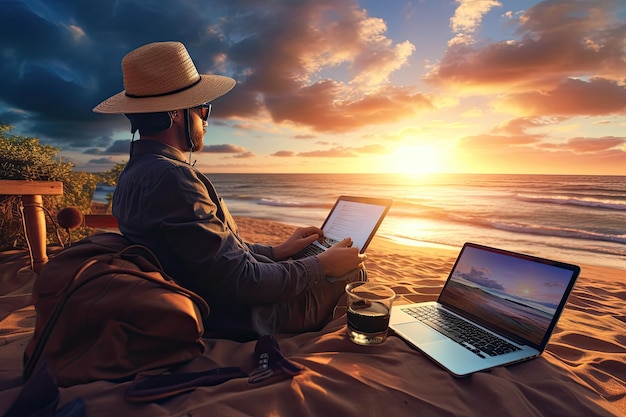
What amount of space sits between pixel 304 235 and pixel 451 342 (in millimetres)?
1394

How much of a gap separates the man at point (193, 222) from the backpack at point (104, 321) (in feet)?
0.77

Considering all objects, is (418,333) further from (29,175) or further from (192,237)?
(29,175)

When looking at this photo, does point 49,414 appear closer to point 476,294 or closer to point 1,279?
point 476,294

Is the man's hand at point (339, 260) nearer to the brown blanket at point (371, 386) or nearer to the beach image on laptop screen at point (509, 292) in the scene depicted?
the brown blanket at point (371, 386)

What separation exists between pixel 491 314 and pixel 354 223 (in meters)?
1.07

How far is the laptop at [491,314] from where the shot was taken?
1.71 meters

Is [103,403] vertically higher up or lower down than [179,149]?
lower down

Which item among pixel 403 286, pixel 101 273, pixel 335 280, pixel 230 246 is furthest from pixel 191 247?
pixel 403 286

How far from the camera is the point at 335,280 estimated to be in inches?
82.8

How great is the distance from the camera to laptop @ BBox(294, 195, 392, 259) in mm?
2344

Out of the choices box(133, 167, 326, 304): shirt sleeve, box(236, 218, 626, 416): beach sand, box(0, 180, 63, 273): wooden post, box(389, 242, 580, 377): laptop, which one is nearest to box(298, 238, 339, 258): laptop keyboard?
box(389, 242, 580, 377): laptop

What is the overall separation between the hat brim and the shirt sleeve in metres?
0.46

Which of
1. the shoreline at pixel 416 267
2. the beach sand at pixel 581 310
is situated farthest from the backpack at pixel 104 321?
the shoreline at pixel 416 267

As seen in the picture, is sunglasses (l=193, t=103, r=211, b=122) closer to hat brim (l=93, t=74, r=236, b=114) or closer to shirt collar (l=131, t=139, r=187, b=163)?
hat brim (l=93, t=74, r=236, b=114)
